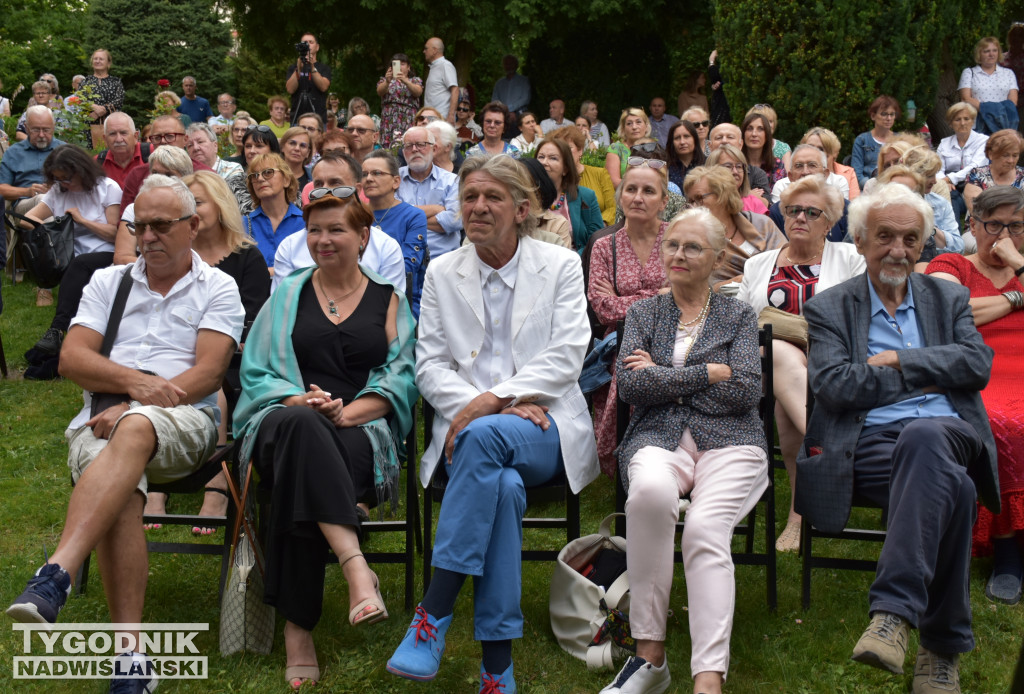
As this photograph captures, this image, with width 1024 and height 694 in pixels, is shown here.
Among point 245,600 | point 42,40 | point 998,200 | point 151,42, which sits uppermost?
point 42,40

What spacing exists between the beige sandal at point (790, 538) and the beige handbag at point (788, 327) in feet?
2.77

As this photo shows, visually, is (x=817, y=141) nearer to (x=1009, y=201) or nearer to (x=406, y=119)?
(x=1009, y=201)

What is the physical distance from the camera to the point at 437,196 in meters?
7.51

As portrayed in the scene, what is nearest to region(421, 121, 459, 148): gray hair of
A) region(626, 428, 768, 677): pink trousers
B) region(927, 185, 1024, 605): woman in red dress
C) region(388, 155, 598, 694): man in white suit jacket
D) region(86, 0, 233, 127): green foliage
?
region(388, 155, 598, 694): man in white suit jacket

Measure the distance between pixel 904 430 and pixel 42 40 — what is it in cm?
3398

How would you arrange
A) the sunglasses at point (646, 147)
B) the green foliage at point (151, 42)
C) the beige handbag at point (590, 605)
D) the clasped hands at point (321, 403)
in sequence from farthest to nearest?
the green foliage at point (151, 42) < the sunglasses at point (646, 147) < the clasped hands at point (321, 403) < the beige handbag at point (590, 605)

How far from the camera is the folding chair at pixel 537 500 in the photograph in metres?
3.95

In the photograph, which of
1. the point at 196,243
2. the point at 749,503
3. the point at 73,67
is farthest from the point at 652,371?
the point at 73,67

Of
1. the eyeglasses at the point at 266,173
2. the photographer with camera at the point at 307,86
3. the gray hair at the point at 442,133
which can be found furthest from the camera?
the photographer with camera at the point at 307,86

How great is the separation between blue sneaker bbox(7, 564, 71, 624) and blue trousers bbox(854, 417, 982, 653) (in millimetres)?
2640

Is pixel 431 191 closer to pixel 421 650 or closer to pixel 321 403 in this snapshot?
pixel 321 403

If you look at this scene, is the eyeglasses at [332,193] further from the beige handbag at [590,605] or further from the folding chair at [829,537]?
the folding chair at [829,537]

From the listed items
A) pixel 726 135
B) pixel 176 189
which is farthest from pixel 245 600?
pixel 726 135

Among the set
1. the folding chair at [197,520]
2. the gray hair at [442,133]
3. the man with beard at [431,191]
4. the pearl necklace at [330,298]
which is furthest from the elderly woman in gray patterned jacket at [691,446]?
the gray hair at [442,133]
